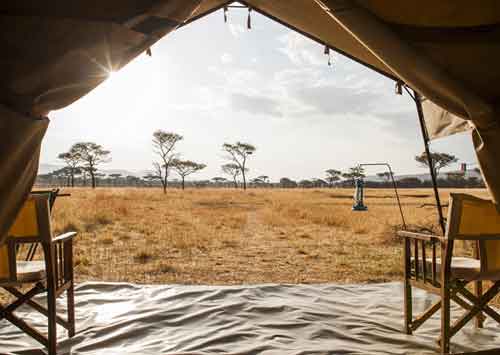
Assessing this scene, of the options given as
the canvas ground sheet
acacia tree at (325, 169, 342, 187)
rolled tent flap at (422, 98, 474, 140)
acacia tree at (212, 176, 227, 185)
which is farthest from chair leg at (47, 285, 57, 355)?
acacia tree at (212, 176, 227, 185)

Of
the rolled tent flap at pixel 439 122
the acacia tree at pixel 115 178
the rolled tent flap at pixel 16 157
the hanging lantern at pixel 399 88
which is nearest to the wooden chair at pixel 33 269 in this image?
the rolled tent flap at pixel 16 157

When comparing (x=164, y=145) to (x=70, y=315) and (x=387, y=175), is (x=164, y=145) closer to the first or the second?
(x=387, y=175)

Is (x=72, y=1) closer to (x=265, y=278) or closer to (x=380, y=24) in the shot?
(x=380, y=24)

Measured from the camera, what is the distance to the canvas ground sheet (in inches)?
80.3

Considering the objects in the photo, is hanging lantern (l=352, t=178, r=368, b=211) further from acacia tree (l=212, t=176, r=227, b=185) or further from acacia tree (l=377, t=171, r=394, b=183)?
acacia tree (l=212, t=176, r=227, b=185)

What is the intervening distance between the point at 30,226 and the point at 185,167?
144 feet

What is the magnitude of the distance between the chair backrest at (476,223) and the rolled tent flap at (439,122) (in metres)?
0.73

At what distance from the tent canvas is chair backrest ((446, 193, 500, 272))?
53 cm

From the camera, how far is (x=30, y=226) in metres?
1.79

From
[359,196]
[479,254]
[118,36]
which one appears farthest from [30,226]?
[359,196]

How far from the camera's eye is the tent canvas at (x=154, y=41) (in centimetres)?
111

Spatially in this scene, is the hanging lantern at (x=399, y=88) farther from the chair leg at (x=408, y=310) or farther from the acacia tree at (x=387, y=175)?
the acacia tree at (x=387, y=175)

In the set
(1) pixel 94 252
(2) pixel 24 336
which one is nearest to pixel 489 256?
(2) pixel 24 336

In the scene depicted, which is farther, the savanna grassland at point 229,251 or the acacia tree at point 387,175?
the acacia tree at point 387,175
